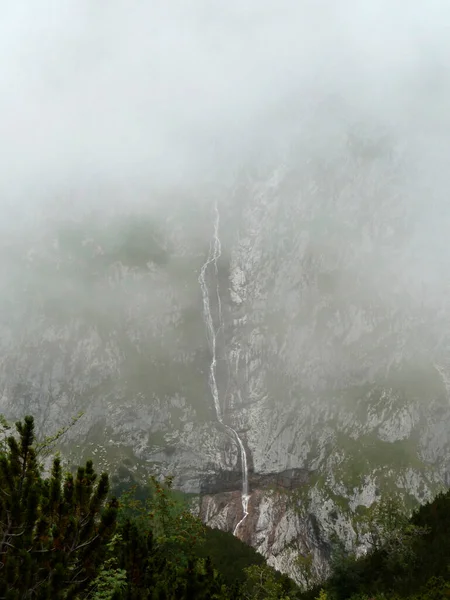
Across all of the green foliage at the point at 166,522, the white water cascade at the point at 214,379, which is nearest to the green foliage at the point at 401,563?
the green foliage at the point at 166,522

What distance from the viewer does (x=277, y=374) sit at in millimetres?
166500

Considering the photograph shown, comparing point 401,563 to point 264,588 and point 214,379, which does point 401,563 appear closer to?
point 264,588

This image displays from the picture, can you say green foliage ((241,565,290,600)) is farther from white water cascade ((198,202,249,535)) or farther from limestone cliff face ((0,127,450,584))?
white water cascade ((198,202,249,535))

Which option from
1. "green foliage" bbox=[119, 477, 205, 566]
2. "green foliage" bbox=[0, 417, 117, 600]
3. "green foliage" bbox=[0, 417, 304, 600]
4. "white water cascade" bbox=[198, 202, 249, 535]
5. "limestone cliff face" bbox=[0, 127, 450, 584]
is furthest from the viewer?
"white water cascade" bbox=[198, 202, 249, 535]

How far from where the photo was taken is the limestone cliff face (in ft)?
438

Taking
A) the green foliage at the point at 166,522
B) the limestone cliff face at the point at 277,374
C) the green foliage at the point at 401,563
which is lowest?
the green foliage at the point at 401,563

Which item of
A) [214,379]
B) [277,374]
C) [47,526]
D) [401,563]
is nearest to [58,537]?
[47,526]

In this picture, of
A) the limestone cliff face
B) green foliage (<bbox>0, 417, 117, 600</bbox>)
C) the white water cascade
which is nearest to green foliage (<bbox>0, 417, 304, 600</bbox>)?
green foliage (<bbox>0, 417, 117, 600</bbox>)

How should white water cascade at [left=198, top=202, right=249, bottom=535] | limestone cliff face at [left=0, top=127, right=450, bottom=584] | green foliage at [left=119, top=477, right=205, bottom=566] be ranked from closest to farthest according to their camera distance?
1. green foliage at [left=119, top=477, right=205, bottom=566]
2. limestone cliff face at [left=0, top=127, right=450, bottom=584]
3. white water cascade at [left=198, top=202, right=249, bottom=535]

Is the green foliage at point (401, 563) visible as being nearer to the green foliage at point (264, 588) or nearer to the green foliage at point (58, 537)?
the green foliage at point (264, 588)

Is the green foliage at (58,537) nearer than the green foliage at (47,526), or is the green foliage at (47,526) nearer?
the green foliage at (47,526)

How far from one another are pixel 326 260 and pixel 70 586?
590 ft

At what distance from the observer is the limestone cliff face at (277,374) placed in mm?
133625

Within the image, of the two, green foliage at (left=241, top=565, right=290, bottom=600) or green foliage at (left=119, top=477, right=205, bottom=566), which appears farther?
green foliage at (left=119, top=477, right=205, bottom=566)
